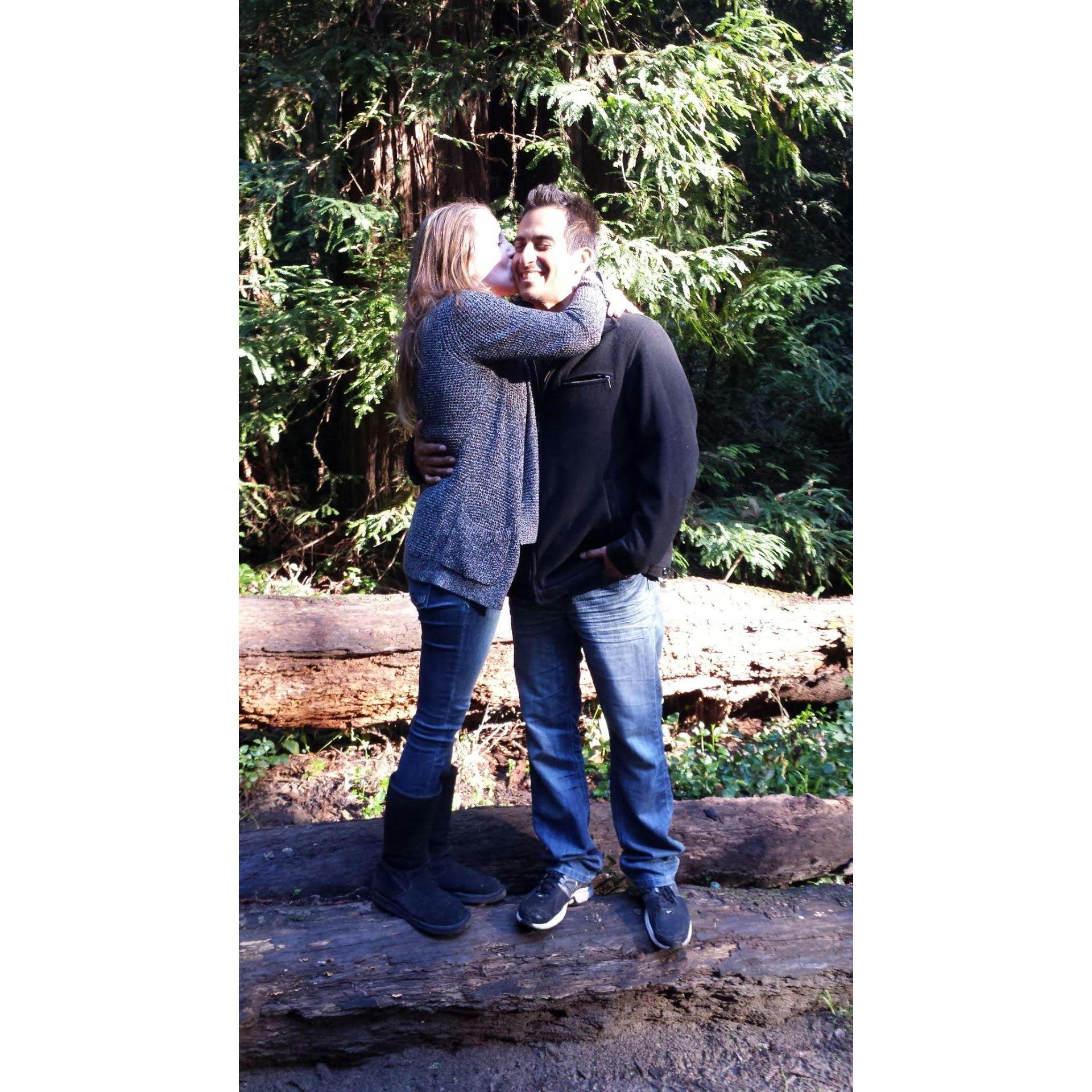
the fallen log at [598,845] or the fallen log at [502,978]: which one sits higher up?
the fallen log at [598,845]

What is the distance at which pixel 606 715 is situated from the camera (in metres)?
2.63

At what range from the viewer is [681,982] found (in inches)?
101

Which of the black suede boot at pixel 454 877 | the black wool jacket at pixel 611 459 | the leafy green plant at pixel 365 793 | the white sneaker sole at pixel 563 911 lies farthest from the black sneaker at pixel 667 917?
the leafy green plant at pixel 365 793

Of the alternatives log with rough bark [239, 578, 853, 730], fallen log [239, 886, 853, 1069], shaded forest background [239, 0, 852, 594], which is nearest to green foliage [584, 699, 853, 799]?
log with rough bark [239, 578, 853, 730]

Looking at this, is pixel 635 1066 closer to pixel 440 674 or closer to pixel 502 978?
Result: pixel 502 978

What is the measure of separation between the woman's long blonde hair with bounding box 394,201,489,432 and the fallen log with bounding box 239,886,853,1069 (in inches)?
60.4

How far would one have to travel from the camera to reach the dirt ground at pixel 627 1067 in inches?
96.1

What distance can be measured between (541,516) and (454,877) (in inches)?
42.6

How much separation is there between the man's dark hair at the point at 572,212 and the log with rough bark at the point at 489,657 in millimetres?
1871

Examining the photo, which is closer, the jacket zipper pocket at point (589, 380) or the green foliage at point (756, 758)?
the jacket zipper pocket at point (589, 380)

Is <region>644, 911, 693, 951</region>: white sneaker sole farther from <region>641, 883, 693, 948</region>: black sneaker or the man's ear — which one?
the man's ear

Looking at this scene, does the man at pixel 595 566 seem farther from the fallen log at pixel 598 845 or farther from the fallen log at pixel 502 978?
the fallen log at pixel 598 845

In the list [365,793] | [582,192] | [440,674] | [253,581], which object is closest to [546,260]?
[440,674]
